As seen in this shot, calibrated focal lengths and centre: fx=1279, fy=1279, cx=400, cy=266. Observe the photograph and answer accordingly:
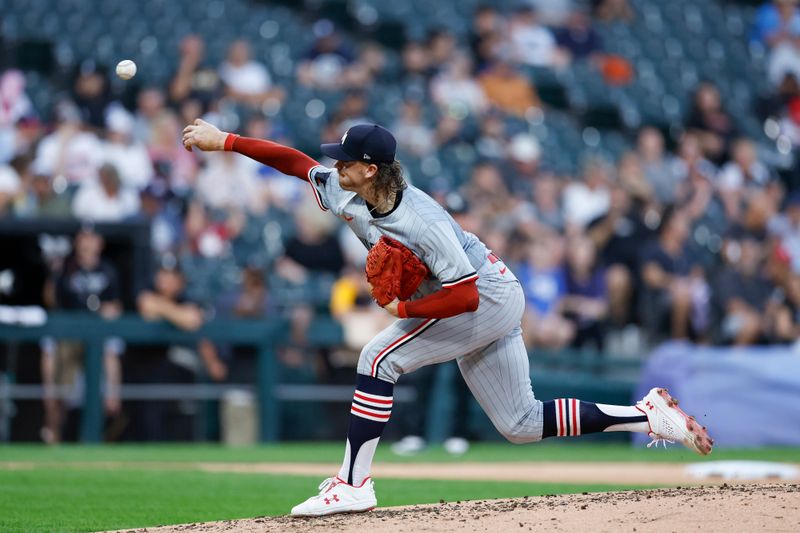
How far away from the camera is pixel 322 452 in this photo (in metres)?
10.1

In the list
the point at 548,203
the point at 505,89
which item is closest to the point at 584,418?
the point at 548,203

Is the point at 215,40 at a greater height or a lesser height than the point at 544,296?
greater

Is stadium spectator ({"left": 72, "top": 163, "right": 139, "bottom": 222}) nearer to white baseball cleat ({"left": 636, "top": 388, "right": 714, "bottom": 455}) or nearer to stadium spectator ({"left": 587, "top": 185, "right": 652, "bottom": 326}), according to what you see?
stadium spectator ({"left": 587, "top": 185, "right": 652, "bottom": 326})

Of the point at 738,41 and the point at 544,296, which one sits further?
the point at 738,41

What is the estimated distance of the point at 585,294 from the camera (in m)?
12.1

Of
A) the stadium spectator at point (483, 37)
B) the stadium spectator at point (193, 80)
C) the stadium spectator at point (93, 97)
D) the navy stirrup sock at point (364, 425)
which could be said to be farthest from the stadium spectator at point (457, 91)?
the navy stirrup sock at point (364, 425)

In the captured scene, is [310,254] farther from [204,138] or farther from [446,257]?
[446,257]

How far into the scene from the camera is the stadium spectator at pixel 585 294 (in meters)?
11.9

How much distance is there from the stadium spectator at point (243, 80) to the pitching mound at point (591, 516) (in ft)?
28.0

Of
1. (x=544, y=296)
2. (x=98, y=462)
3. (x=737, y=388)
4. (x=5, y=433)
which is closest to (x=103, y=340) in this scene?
(x=5, y=433)

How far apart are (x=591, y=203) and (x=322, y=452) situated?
16.2ft

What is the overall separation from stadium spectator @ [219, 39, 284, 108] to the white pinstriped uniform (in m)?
8.05

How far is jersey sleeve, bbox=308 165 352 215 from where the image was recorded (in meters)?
5.30

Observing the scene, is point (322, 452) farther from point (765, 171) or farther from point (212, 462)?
point (765, 171)
